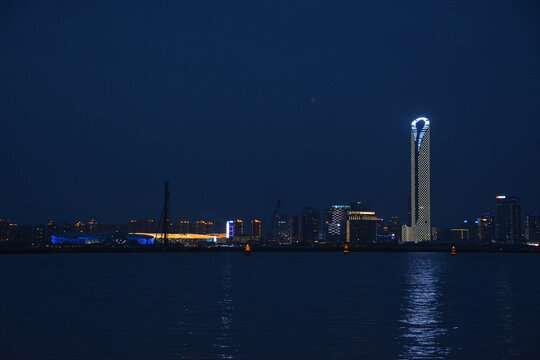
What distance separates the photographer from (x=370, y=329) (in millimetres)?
38531

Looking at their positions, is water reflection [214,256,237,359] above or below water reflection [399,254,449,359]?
below

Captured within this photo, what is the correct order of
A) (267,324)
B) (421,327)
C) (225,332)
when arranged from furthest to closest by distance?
(267,324), (421,327), (225,332)

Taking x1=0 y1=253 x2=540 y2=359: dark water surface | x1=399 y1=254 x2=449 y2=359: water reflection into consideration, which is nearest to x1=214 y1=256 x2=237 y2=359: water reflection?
x1=0 y1=253 x2=540 y2=359: dark water surface

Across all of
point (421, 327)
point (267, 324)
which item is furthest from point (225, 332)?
point (421, 327)

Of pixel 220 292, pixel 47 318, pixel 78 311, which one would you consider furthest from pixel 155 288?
pixel 47 318

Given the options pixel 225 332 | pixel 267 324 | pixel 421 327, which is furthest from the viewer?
pixel 267 324

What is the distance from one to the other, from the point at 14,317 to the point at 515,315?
36026 millimetres

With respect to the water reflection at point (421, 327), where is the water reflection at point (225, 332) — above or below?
below

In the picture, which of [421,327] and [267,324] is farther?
[267,324]

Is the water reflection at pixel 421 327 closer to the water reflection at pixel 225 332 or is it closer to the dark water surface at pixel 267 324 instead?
the dark water surface at pixel 267 324

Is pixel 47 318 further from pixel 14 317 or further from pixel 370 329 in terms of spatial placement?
pixel 370 329

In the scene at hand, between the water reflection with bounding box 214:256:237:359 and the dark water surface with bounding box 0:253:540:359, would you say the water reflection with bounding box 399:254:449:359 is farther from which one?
the water reflection with bounding box 214:256:237:359

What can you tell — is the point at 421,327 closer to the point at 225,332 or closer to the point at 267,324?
the point at 267,324

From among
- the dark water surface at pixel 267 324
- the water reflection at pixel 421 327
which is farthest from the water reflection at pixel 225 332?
the water reflection at pixel 421 327
